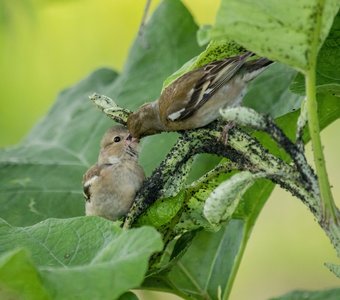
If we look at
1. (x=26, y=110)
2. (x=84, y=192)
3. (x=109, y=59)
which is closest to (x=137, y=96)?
(x=84, y=192)

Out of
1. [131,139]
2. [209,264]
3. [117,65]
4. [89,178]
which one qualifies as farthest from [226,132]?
[117,65]

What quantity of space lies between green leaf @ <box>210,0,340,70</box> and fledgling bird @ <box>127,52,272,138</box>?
0.51 meters

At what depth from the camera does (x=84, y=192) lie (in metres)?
2.92

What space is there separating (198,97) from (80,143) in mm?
843

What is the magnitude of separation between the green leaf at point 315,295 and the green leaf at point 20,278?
82 cm

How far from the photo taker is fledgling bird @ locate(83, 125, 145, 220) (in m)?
2.65

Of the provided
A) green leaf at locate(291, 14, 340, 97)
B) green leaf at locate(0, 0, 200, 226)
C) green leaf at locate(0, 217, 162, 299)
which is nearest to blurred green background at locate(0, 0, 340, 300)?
green leaf at locate(0, 0, 200, 226)

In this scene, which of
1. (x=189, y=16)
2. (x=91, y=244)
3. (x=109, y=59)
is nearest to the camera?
(x=91, y=244)

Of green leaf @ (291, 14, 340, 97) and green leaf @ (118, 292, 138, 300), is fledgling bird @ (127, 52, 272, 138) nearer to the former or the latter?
green leaf @ (291, 14, 340, 97)

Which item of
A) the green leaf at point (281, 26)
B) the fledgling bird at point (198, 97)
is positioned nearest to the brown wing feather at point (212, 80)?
the fledgling bird at point (198, 97)

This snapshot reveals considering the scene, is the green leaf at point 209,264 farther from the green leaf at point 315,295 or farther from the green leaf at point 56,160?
the green leaf at point 56,160

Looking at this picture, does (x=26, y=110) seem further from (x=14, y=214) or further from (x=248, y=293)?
(x=14, y=214)

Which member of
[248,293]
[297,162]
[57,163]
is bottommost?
[248,293]

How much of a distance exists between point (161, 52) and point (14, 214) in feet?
2.51
